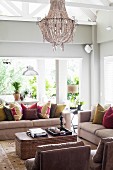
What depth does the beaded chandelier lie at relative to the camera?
16.8 ft

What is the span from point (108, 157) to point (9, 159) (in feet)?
7.67

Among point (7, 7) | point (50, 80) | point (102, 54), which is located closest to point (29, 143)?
point (102, 54)

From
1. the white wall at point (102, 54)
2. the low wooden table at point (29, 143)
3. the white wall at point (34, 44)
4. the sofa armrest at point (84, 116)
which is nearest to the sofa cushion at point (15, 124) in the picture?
the sofa armrest at point (84, 116)

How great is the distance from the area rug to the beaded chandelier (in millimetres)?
2400

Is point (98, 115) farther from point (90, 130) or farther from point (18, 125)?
point (18, 125)

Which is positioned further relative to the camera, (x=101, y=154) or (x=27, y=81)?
(x=27, y=81)

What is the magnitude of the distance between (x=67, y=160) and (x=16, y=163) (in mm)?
2007

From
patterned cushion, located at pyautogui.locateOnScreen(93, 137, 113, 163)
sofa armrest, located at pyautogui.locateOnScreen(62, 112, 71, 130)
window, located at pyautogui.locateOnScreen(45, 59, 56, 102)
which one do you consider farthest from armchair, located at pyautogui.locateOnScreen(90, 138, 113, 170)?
window, located at pyautogui.locateOnScreen(45, 59, 56, 102)

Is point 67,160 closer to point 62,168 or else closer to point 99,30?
point 62,168

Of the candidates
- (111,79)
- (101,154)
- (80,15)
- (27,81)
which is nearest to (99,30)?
(80,15)

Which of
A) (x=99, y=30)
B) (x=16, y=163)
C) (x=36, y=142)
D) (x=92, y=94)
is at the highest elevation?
(x=99, y=30)

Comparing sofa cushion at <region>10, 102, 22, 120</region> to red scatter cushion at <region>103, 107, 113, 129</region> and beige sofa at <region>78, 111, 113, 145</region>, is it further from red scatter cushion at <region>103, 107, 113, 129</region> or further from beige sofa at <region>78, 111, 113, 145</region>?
red scatter cushion at <region>103, 107, 113, 129</region>

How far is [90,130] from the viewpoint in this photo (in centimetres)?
627

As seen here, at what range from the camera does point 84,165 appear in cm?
346
